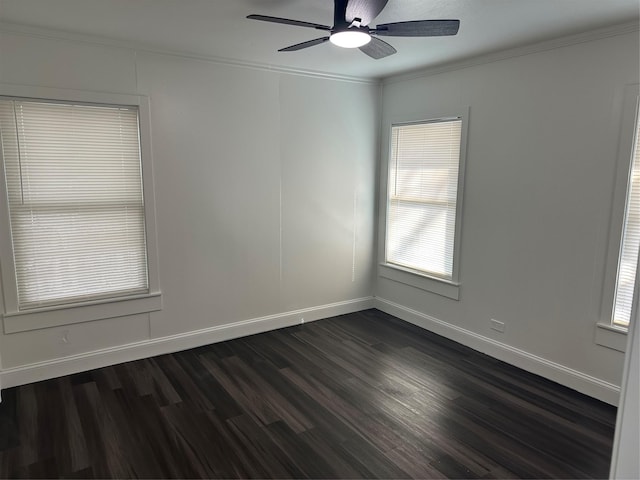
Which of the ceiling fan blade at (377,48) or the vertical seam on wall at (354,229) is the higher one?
the ceiling fan blade at (377,48)

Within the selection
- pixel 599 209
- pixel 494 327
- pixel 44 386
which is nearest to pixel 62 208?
pixel 44 386

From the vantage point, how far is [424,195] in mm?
4387

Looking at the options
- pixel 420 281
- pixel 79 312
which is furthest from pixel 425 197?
pixel 79 312

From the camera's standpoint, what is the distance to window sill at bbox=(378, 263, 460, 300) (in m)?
4.14

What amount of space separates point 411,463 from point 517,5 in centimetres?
272

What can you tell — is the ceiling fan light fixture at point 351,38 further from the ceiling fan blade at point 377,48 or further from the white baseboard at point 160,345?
the white baseboard at point 160,345

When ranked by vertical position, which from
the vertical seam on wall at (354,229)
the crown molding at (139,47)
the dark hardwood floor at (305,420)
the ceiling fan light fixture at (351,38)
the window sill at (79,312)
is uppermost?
the crown molding at (139,47)

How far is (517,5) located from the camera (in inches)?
98.2

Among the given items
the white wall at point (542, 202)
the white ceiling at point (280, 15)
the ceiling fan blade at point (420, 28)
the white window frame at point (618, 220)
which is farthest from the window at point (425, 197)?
the ceiling fan blade at point (420, 28)

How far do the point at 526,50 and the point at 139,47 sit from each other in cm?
306

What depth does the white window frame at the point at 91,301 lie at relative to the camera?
309 centimetres

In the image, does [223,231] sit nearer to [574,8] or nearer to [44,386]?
[44,386]

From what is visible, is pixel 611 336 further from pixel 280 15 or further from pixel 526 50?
pixel 280 15

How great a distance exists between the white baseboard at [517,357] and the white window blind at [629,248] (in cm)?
52
